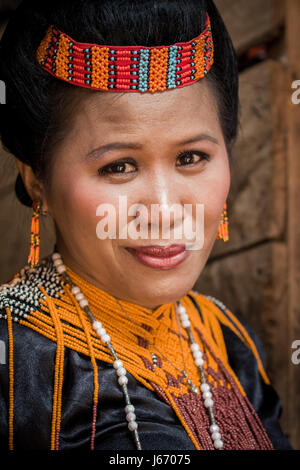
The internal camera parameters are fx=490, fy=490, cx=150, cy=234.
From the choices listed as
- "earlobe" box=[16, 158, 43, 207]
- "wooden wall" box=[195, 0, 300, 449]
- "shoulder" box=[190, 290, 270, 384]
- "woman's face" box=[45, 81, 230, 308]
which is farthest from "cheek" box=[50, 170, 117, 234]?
"wooden wall" box=[195, 0, 300, 449]

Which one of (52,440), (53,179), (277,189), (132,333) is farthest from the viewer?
(277,189)

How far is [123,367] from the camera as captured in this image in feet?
3.72

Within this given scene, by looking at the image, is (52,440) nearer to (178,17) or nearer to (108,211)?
(108,211)

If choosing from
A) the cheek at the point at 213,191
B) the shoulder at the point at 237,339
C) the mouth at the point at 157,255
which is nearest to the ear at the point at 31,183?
the mouth at the point at 157,255

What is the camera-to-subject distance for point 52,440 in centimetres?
104

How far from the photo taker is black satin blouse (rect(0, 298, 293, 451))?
1046mm

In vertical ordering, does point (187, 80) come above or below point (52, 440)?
above

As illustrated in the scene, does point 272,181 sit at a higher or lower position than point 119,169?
higher

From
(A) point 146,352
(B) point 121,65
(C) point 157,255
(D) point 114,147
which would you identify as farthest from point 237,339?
(B) point 121,65

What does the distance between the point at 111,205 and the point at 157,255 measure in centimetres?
16

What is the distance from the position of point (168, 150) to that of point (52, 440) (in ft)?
2.19

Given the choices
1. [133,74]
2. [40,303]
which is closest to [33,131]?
[133,74]

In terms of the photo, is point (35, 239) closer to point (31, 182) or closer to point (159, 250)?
point (31, 182)
